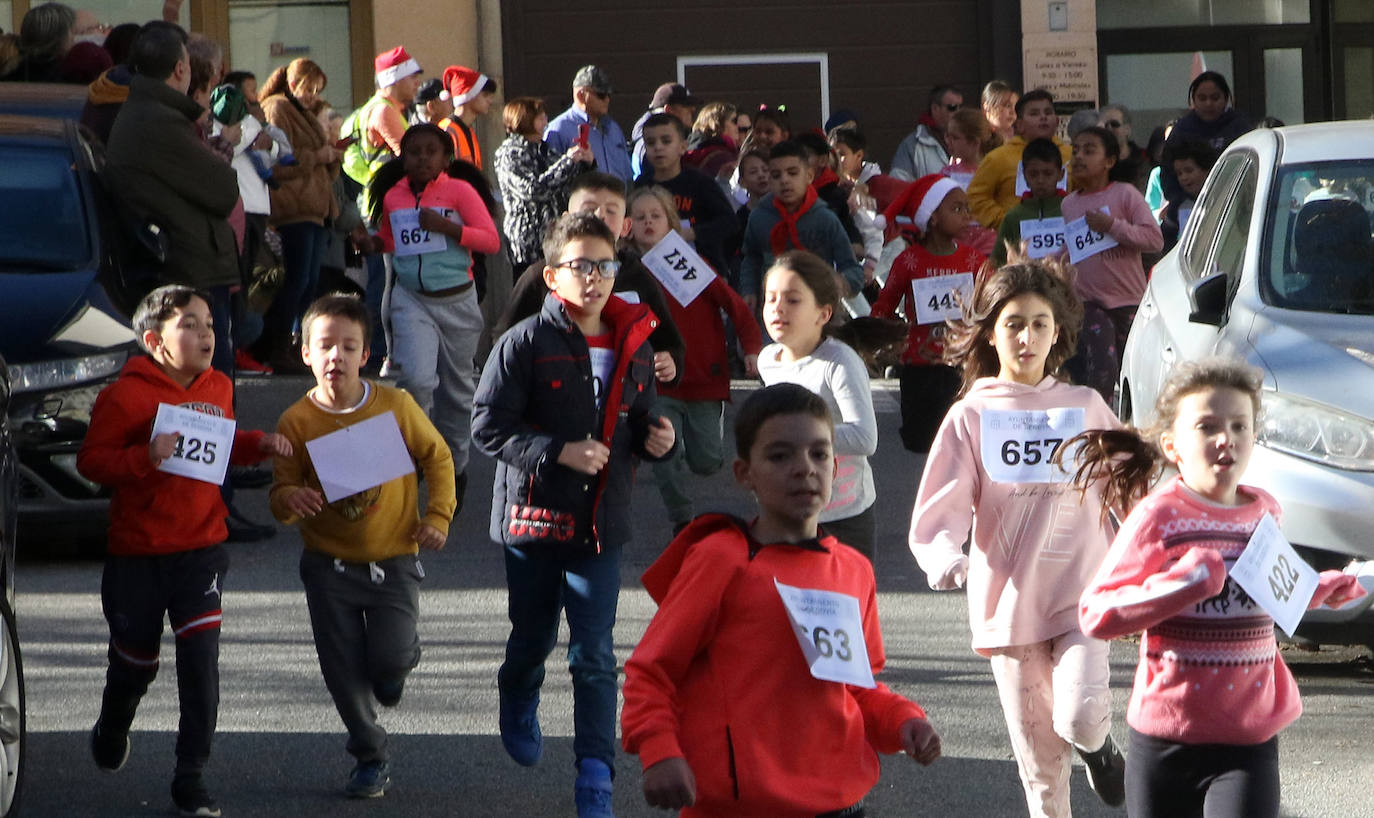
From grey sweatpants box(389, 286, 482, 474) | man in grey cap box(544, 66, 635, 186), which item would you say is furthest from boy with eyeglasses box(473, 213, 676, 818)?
man in grey cap box(544, 66, 635, 186)

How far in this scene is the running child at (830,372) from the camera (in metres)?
6.07

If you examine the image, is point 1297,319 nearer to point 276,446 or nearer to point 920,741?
point 276,446

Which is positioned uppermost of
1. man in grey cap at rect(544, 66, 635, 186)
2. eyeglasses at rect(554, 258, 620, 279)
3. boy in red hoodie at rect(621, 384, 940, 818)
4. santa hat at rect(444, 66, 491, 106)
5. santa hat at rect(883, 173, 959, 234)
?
santa hat at rect(444, 66, 491, 106)

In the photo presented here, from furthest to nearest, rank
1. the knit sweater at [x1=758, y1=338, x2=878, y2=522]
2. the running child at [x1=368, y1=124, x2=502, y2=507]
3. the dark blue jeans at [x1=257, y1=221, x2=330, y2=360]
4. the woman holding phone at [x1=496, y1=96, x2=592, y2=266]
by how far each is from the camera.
Result: the dark blue jeans at [x1=257, y1=221, x2=330, y2=360], the woman holding phone at [x1=496, y1=96, x2=592, y2=266], the running child at [x1=368, y1=124, x2=502, y2=507], the knit sweater at [x1=758, y1=338, x2=878, y2=522]

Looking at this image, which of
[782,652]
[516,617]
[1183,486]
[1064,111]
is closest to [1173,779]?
[1183,486]

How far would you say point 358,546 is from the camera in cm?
583

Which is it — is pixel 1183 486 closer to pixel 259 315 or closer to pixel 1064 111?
pixel 259 315

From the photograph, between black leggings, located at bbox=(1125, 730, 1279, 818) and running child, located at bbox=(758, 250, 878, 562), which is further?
running child, located at bbox=(758, 250, 878, 562)

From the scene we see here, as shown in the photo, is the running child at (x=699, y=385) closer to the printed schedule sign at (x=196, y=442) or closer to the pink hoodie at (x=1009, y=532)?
the printed schedule sign at (x=196, y=442)

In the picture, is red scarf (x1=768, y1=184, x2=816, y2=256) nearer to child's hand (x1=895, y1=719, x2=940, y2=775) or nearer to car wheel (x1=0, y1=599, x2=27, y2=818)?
car wheel (x1=0, y1=599, x2=27, y2=818)

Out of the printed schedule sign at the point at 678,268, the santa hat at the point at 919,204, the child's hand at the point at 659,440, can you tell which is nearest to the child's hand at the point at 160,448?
the child's hand at the point at 659,440

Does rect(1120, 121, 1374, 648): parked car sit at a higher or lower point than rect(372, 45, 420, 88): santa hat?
lower

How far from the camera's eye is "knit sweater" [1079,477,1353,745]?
405 centimetres

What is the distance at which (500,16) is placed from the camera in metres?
18.4
